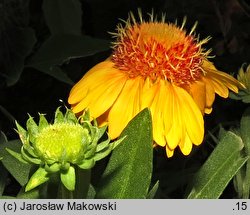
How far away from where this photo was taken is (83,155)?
0.96 metres

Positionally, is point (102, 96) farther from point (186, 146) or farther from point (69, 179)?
point (69, 179)

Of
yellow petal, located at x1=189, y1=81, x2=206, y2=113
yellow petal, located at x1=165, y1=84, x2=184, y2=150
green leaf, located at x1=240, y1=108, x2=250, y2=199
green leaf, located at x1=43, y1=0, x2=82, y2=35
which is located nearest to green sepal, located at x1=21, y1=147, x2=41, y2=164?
yellow petal, located at x1=165, y1=84, x2=184, y2=150

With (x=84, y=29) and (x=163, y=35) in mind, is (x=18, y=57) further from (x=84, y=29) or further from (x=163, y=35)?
(x=163, y=35)

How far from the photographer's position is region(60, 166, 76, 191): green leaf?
3.09 ft

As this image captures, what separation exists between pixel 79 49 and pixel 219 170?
645 mm

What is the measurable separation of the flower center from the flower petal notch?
29 centimetres

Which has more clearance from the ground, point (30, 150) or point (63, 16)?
point (30, 150)

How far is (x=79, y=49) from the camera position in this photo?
1759 millimetres

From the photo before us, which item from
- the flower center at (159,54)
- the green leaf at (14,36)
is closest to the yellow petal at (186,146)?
the flower center at (159,54)

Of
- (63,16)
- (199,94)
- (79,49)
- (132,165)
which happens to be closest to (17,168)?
(132,165)

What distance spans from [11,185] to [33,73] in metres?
0.42

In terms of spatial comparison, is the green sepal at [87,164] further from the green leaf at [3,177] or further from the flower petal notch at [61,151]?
the green leaf at [3,177]

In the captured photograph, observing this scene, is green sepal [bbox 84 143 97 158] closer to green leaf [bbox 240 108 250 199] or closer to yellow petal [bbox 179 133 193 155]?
yellow petal [bbox 179 133 193 155]

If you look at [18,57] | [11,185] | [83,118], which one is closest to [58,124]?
[83,118]
